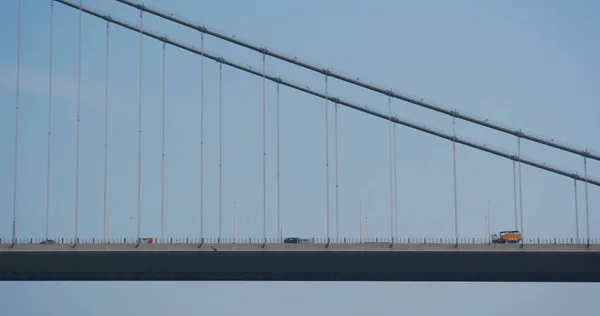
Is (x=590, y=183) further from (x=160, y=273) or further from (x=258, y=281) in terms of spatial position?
(x=160, y=273)

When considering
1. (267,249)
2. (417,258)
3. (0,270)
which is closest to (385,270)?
(417,258)

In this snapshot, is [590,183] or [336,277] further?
[590,183]

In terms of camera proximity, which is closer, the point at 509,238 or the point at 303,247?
the point at 303,247

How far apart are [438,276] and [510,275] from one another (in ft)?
22.1

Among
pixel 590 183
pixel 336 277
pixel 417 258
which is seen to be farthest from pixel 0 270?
pixel 590 183

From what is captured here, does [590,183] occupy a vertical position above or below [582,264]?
above

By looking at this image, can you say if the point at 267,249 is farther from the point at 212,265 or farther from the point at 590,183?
the point at 590,183

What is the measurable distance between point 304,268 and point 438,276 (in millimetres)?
12876

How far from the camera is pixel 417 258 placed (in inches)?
4306

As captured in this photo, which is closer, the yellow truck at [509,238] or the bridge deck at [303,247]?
the bridge deck at [303,247]

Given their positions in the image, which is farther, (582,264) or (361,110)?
(361,110)

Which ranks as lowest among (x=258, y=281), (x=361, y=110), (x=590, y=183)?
(x=258, y=281)

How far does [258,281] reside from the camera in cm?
11150

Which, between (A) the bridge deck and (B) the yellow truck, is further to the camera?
(B) the yellow truck
